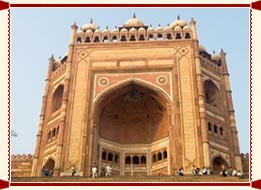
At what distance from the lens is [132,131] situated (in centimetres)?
2264

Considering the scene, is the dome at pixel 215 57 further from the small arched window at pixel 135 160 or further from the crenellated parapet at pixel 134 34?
the small arched window at pixel 135 160

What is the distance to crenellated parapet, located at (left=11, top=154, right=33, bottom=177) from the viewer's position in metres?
21.7

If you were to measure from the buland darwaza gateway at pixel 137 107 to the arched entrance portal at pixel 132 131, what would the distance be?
0.06m

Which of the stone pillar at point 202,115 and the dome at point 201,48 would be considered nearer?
the stone pillar at point 202,115

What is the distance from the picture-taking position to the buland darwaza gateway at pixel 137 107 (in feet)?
61.3

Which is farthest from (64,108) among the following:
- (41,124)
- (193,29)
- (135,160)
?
(193,29)

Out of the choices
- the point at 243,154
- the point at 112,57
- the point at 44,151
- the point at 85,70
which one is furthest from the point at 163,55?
the point at 44,151

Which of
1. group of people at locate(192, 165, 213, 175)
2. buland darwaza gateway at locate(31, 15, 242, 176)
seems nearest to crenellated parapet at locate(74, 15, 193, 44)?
buland darwaza gateway at locate(31, 15, 242, 176)

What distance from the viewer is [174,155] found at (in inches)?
712

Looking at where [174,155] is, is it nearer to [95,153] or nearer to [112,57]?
[95,153]

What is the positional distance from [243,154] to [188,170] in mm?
5072

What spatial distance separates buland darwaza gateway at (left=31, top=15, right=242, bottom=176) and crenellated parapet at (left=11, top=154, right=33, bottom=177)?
1538 mm

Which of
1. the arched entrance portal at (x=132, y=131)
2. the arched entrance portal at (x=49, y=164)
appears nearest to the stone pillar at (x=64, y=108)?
the arched entrance portal at (x=132, y=131)

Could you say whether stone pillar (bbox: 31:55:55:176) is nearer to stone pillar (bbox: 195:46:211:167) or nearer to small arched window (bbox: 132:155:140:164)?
small arched window (bbox: 132:155:140:164)
